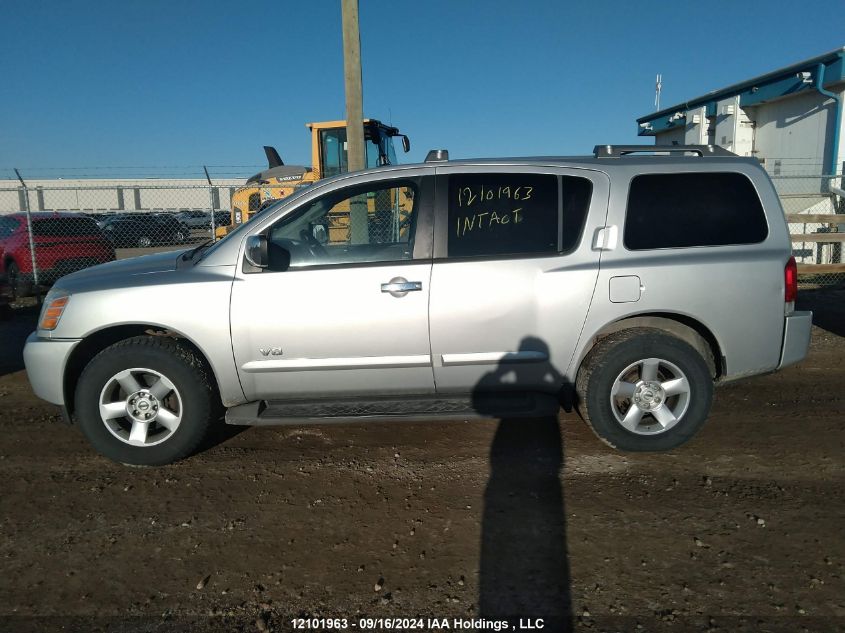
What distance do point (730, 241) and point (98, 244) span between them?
11192mm

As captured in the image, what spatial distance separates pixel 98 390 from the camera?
3.85m

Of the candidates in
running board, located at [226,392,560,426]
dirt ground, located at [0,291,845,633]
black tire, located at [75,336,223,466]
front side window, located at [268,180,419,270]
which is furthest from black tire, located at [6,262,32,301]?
running board, located at [226,392,560,426]

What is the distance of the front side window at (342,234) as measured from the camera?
3.96 meters

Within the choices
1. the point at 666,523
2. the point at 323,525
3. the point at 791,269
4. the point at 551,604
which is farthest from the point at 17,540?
the point at 791,269

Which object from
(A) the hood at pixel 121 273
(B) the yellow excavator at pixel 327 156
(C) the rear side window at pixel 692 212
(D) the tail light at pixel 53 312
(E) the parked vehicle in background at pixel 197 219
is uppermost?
(B) the yellow excavator at pixel 327 156

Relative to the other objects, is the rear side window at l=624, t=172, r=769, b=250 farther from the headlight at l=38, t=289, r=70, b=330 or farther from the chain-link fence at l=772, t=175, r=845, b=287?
the chain-link fence at l=772, t=175, r=845, b=287

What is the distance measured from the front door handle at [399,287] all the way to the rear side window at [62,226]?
9819 mm

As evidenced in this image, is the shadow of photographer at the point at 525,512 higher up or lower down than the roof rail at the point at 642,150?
lower down

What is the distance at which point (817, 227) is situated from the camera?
43.2 feet

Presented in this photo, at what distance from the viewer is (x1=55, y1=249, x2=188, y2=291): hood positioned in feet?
12.9

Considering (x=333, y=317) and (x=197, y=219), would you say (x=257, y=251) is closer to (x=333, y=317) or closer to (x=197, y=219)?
(x=333, y=317)

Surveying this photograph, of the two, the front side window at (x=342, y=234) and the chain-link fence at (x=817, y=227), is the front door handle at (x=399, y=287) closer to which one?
the front side window at (x=342, y=234)

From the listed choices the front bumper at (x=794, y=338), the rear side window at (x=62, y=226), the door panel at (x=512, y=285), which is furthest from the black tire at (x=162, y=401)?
the rear side window at (x=62, y=226)

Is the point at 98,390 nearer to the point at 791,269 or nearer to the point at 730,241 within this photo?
the point at 730,241
